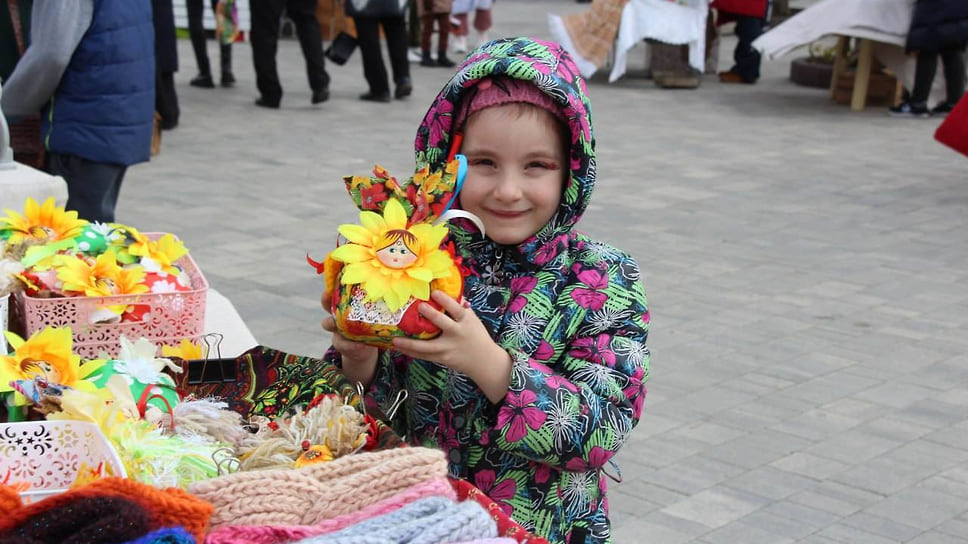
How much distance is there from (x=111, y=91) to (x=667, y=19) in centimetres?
857

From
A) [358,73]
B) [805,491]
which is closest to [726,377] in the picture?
[805,491]

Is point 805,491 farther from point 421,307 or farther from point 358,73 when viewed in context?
point 358,73

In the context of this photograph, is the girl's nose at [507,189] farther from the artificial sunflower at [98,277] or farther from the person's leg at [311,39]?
the person's leg at [311,39]

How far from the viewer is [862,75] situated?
11.1 metres

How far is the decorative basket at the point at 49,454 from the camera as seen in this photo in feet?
5.09

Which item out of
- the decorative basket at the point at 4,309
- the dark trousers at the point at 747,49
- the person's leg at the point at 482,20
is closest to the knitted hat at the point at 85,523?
the decorative basket at the point at 4,309

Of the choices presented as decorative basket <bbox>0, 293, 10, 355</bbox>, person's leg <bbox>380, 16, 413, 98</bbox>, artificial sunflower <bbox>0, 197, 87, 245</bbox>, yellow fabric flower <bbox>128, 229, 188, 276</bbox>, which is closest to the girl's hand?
decorative basket <bbox>0, 293, 10, 355</bbox>

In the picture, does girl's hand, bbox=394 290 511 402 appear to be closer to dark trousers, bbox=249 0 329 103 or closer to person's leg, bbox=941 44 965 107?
dark trousers, bbox=249 0 329 103

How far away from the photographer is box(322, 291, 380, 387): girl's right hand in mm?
1842

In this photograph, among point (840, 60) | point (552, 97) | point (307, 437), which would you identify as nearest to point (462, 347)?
point (307, 437)

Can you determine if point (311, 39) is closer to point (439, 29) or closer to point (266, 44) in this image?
point (266, 44)

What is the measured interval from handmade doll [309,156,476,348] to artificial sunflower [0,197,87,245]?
1.21 metres

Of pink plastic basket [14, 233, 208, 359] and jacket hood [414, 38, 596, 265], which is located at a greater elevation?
jacket hood [414, 38, 596, 265]

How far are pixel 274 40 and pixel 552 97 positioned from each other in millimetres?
9149
